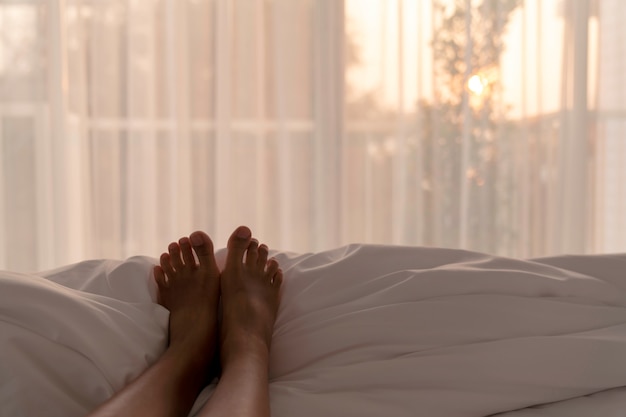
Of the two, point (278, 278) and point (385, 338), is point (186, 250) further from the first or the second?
point (385, 338)

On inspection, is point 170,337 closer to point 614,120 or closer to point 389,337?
point 389,337

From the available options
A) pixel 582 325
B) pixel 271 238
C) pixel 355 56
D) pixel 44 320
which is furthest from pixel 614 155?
pixel 44 320

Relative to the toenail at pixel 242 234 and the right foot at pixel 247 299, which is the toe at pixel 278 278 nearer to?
the right foot at pixel 247 299

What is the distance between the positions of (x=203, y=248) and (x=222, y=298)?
0.09 meters

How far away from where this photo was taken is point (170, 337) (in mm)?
830

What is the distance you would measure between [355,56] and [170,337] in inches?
74.6

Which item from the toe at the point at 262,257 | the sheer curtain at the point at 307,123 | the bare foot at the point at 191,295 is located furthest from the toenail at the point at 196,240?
the sheer curtain at the point at 307,123

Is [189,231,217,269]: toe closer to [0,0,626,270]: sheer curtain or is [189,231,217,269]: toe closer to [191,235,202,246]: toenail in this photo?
[191,235,202,246]: toenail

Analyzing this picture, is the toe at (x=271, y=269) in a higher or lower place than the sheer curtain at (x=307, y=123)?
lower

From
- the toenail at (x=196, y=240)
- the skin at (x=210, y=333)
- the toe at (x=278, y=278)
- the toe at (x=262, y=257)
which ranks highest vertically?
the toenail at (x=196, y=240)

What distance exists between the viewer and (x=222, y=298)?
103 centimetres

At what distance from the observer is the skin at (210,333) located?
25.4 inches

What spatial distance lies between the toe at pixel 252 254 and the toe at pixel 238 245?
0.04ft

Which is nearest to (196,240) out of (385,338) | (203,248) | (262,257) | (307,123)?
(203,248)
